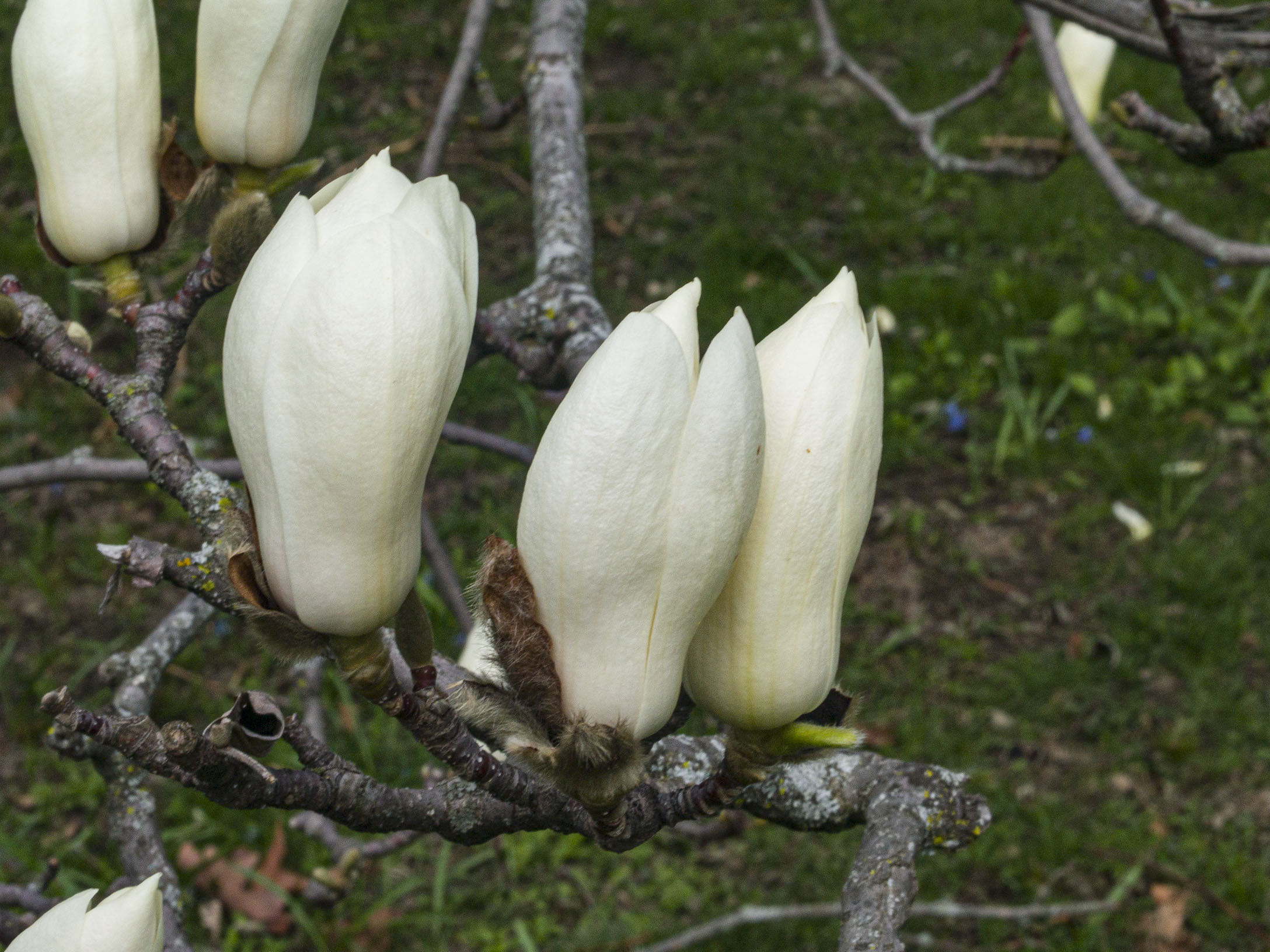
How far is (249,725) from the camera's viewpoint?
2.67 ft

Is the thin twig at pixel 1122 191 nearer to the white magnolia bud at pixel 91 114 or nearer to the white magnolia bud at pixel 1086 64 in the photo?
the white magnolia bud at pixel 1086 64

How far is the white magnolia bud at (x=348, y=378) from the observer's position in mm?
719

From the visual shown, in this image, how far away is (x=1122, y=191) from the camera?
2037 mm

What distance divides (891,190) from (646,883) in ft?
10.8

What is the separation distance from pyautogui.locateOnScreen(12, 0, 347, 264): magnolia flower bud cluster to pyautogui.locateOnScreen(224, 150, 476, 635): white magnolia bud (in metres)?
0.37

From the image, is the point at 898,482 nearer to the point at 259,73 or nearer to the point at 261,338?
the point at 259,73

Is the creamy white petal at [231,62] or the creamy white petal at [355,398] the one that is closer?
the creamy white petal at [355,398]

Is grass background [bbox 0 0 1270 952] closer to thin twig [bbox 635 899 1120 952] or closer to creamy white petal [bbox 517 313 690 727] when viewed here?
thin twig [bbox 635 899 1120 952]

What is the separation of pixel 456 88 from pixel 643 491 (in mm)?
1640

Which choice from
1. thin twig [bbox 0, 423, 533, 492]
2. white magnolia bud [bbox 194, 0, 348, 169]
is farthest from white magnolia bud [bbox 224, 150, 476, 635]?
thin twig [bbox 0, 423, 533, 492]

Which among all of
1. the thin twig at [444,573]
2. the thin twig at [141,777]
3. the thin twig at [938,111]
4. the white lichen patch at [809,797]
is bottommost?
the thin twig at [444,573]

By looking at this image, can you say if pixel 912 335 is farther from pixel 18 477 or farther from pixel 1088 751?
pixel 18 477

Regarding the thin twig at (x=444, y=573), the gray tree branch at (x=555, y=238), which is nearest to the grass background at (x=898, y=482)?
the thin twig at (x=444, y=573)

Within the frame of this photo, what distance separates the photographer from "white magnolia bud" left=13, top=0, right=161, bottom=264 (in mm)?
1053
